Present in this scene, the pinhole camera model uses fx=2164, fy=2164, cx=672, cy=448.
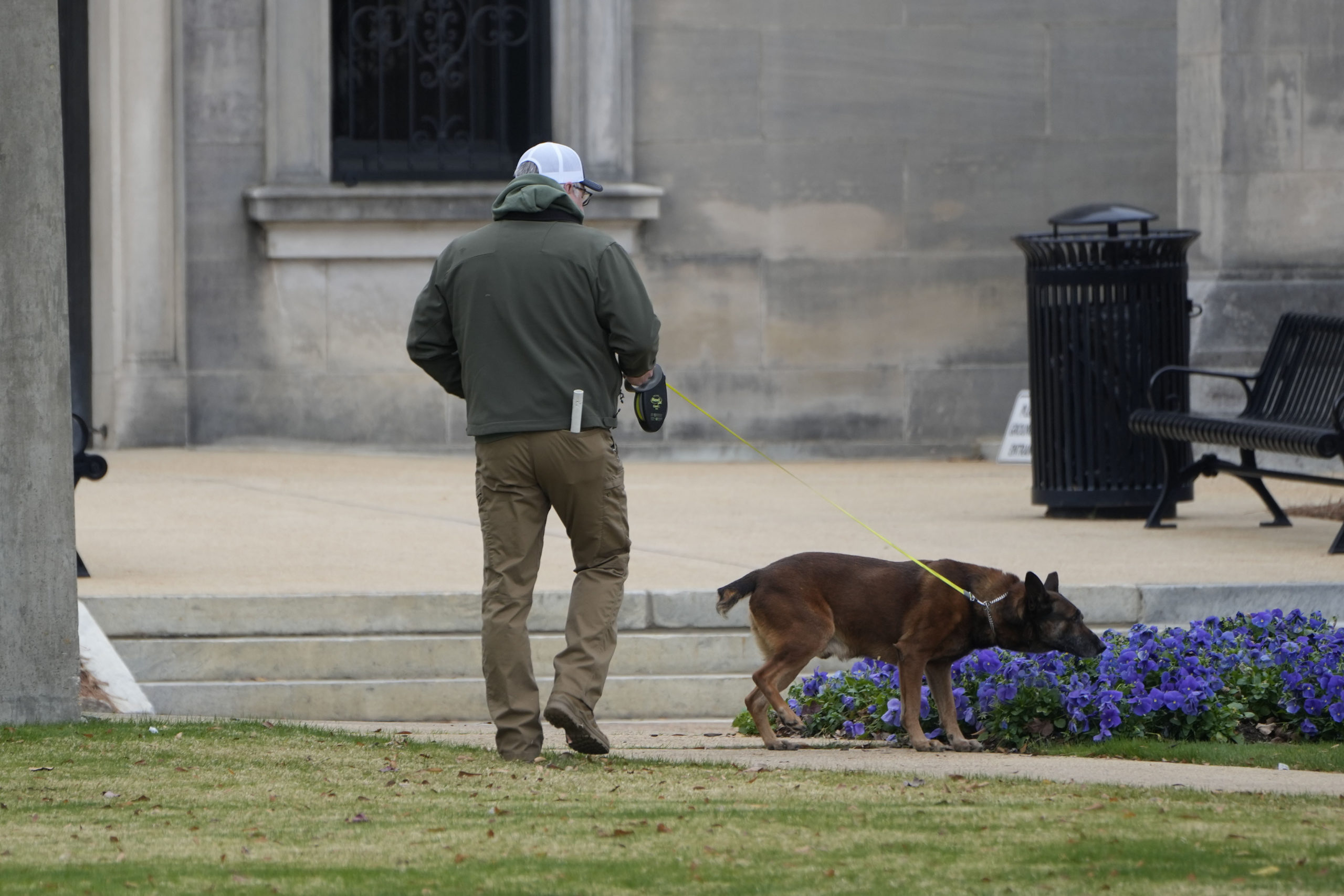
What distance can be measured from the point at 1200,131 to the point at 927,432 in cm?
317

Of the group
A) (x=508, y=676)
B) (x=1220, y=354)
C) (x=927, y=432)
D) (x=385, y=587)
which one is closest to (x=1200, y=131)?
(x=1220, y=354)

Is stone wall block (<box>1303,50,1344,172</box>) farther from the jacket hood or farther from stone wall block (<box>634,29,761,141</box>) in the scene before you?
the jacket hood

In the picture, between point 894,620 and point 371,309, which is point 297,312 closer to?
point 371,309

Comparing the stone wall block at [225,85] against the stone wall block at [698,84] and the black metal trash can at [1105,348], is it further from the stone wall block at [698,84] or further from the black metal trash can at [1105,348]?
the black metal trash can at [1105,348]

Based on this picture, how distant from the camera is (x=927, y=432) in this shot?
16.6 m

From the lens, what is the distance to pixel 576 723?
6363 mm

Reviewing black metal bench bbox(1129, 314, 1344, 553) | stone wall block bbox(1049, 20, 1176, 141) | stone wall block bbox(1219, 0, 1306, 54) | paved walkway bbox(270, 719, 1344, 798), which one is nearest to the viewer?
paved walkway bbox(270, 719, 1344, 798)

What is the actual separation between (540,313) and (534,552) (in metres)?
0.72

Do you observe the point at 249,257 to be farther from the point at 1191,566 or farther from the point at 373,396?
the point at 1191,566

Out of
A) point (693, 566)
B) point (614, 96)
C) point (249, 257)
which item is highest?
point (614, 96)

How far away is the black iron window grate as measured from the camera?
53.6 ft

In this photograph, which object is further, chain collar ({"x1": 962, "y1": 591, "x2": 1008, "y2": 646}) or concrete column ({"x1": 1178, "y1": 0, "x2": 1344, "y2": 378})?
concrete column ({"x1": 1178, "y1": 0, "x2": 1344, "y2": 378})

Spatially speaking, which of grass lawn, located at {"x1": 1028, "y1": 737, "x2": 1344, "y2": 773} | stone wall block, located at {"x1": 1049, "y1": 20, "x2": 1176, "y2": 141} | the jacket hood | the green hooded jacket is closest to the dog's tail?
the green hooded jacket

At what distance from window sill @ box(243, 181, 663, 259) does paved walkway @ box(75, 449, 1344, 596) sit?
1.57m
